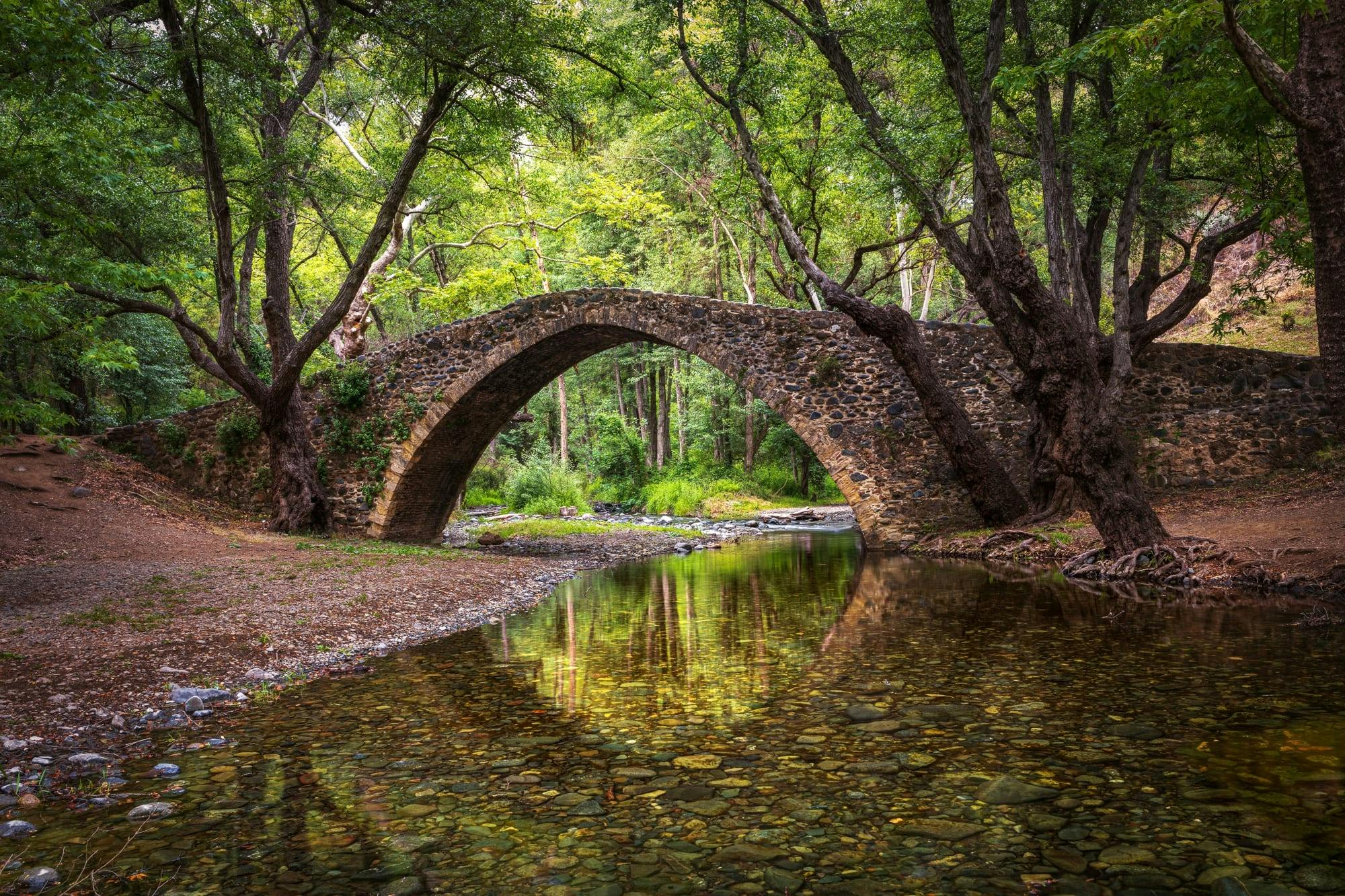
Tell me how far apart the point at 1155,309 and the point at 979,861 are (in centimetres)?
2732

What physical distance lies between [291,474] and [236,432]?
8.64ft

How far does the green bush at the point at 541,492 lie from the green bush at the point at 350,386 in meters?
7.82

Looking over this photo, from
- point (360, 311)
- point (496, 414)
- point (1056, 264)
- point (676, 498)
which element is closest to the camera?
point (1056, 264)

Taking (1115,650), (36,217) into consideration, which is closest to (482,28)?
(36,217)

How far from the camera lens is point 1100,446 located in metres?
7.73

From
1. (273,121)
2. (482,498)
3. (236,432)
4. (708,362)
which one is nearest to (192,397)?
(236,432)

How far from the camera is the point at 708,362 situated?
13.2m

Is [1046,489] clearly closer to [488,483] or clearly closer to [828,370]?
[828,370]

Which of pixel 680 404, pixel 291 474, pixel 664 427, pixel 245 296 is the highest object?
pixel 245 296

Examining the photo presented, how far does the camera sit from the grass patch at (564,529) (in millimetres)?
16719

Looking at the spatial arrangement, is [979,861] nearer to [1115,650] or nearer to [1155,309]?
[1115,650]

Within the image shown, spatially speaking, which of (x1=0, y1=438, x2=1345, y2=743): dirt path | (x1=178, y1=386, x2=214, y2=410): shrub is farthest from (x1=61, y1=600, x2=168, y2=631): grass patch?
(x1=178, y1=386, x2=214, y2=410): shrub

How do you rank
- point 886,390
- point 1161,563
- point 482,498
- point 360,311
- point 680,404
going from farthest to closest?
point 680,404
point 482,498
point 360,311
point 886,390
point 1161,563

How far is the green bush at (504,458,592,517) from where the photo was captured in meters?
21.7
